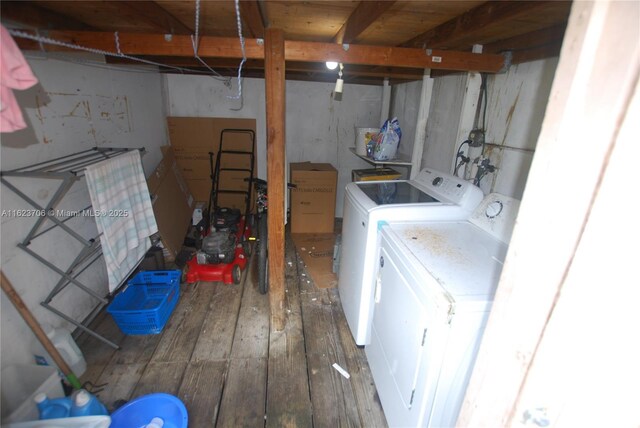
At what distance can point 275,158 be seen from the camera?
1.68m

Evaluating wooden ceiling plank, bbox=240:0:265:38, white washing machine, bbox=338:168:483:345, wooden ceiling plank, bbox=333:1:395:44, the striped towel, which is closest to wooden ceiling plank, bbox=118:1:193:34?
wooden ceiling plank, bbox=240:0:265:38

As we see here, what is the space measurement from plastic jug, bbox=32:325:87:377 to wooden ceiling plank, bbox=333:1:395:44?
2.27 m

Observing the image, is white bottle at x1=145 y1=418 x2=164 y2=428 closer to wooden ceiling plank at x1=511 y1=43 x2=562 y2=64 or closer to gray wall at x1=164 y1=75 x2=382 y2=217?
wooden ceiling plank at x1=511 y1=43 x2=562 y2=64

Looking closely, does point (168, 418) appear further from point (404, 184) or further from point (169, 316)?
point (404, 184)

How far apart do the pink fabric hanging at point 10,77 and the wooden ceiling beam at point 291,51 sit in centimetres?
71

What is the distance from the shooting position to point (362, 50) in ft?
5.15

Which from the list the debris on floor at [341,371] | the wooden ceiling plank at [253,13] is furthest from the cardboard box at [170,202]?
the debris on floor at [341,371]

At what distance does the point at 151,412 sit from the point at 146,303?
95 centimetres

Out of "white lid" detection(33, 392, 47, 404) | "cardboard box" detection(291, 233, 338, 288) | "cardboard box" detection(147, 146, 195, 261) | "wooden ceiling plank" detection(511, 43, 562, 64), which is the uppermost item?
"wooden ceiling plank" detection(511, 43, 562, 64)

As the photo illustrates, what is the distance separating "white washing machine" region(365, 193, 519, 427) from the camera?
99cm

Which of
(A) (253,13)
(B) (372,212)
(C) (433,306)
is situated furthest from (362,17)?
(C) (433,306)

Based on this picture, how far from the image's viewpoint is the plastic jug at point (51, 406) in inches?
47.1

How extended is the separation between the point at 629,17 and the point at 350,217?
1.64 m

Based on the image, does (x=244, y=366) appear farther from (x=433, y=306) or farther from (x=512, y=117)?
(x=512, y=117)
